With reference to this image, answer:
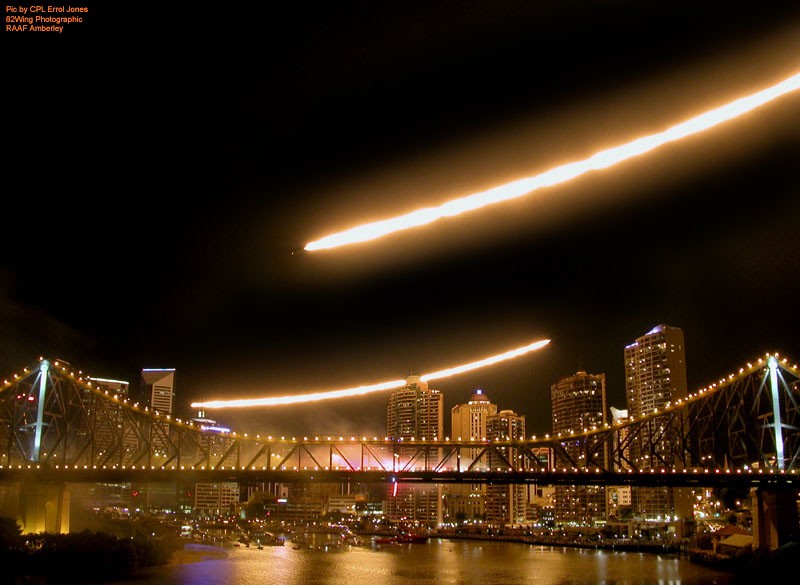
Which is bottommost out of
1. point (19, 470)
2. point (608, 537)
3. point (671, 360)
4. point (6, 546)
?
point (608, 537)

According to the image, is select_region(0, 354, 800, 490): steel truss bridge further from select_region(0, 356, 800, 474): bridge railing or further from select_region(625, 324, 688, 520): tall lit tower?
select_region(625, 324, 688, 520): tall lit tower

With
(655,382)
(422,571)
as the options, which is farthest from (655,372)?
(422,571)

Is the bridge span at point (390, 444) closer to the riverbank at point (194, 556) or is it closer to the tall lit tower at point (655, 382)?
the riverbank at point (194, 556)

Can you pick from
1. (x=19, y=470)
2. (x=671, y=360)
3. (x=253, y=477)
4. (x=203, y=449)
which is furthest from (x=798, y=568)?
(x=671, y=360)

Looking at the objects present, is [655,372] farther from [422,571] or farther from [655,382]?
[422,571]

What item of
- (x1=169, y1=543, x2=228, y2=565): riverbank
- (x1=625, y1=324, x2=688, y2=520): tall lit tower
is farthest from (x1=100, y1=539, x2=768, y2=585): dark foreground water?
(x1=625, y1=324, x2=688, y2=520): tall lit tower

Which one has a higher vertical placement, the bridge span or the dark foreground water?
the bridge span

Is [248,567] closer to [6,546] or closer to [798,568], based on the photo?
[6,546]

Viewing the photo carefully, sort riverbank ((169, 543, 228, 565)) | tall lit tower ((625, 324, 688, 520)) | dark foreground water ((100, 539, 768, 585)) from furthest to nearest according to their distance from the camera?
tall lit tower ((625, 324, 688, 520)), riverbank ((169, 543, 228, 565)), dark foreground water ((100, 539, 768, 585))
